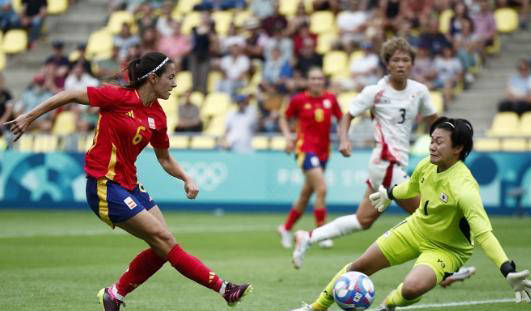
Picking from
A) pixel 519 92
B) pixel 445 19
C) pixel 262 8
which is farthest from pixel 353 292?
pixel 262 8

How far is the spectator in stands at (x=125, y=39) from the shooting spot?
95.7 feet

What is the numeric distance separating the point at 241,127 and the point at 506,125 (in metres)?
5.92

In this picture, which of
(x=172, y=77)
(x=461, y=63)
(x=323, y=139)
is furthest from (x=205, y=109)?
(x=172, y=77)

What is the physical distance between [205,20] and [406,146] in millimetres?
16536

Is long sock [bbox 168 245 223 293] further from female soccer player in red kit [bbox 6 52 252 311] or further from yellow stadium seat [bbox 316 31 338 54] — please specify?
yellow stadium seat [bbox 316 31 338 54]

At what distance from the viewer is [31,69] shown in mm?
32969

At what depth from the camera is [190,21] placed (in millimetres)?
31375

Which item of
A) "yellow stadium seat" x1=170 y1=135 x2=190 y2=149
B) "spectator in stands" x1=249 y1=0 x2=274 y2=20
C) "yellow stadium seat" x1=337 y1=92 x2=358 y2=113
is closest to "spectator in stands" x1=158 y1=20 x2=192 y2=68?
"spectator in stands" x1=249 y1=0 x2=274 y2=20

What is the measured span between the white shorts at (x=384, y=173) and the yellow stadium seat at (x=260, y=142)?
12.4m

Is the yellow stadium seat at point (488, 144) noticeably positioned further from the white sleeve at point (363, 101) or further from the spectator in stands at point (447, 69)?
the white sleeve at point (363, 101)

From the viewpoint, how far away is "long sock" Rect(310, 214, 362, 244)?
12359 mm

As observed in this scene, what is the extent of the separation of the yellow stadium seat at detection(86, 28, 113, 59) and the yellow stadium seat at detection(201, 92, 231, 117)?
4645 millimetres

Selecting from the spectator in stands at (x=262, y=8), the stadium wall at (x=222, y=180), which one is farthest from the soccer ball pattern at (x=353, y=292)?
the spectator in stands at (x=262, y=8)

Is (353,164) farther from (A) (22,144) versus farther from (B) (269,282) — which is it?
(B) (269,282)
